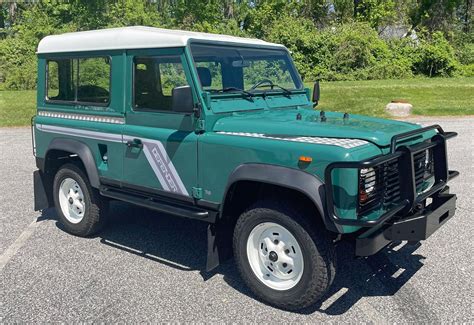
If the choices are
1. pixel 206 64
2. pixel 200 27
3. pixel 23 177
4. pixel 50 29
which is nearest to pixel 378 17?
pixel 200 27

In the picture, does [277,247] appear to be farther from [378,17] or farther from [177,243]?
[378,17]

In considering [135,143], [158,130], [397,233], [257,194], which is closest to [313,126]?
[257,194]

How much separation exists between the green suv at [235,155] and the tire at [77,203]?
0.06 feet

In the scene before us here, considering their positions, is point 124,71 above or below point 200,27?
below

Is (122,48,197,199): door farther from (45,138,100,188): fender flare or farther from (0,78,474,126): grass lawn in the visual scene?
(0,78,474,126): grass lawn

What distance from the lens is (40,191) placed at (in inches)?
241

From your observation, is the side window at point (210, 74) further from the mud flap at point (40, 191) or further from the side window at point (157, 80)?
the mud flap at point (40, 191)

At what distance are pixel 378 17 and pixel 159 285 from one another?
34375 mm

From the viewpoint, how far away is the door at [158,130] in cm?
438

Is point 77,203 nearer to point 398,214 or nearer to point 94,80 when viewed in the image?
point 94,80

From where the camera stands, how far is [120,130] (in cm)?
490

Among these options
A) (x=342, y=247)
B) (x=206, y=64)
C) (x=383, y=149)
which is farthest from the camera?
(x=342, y=247)

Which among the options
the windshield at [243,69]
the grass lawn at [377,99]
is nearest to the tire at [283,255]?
the windshield at [243,69]

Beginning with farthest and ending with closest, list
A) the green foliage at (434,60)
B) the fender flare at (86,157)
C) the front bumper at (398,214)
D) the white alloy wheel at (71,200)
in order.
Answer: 1. the green foliage at (434,60)
2. the white alloy wheel at (71,200)
3. the fender flare at (86,157)
4. the front bumper at (398,214)
